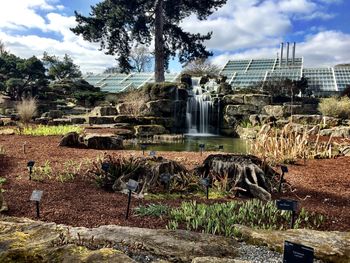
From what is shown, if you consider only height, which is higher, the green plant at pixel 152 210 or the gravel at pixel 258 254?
the gravel at pixel 258 254

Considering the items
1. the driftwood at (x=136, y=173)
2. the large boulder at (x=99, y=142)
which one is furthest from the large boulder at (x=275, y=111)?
the driftwood at (x=136, y=173)

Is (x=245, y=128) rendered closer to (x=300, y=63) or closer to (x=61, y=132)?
(x=61, y=132)

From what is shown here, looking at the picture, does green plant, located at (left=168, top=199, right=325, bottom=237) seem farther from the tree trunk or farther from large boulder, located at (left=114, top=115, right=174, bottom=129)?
the tree trunk

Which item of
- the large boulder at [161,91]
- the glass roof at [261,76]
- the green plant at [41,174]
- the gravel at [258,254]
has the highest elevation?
the glass roof at [261,76]

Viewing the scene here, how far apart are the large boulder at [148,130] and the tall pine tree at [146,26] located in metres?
5.36

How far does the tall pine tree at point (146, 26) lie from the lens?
18453mm

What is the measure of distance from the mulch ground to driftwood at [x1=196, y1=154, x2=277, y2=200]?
0.88 feet

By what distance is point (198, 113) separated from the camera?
1948cm

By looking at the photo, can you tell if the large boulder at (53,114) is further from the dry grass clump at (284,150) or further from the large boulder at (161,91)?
the dry grass clump at (284,150)

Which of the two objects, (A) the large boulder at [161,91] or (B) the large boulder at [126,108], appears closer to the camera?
(B) the large boulder at [126,108]

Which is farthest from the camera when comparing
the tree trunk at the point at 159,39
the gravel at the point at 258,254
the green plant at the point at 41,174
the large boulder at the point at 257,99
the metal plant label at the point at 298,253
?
the tree trunk at the point at 159,39

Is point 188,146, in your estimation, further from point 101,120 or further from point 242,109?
point 242,109

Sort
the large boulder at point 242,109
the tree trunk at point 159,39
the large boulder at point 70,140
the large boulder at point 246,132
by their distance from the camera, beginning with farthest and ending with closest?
the tree trunk at point 159,39
the large boulder at point 242,109
the large boulder at point 246,132
the large boulder at point 70,140

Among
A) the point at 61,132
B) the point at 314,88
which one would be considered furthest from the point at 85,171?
the point at 314,88
